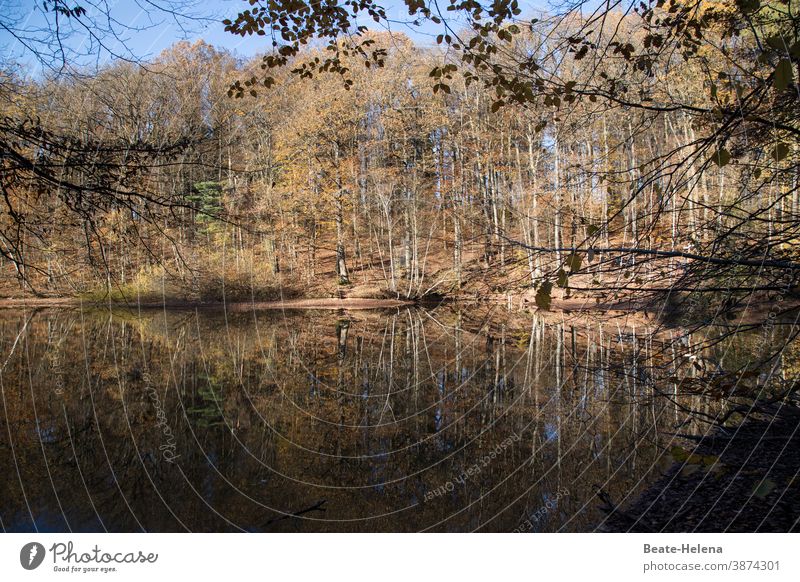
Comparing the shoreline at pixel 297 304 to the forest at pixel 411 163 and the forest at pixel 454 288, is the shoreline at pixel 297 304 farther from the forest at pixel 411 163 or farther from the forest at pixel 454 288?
the forest at pixel 454 288

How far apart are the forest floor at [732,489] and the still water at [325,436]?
0.62 ft

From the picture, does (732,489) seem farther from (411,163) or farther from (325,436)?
(411,163)

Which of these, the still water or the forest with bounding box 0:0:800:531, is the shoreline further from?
the still water

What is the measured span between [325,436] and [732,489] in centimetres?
258

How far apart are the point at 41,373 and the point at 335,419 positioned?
3.48 m

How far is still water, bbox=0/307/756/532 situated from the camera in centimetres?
278

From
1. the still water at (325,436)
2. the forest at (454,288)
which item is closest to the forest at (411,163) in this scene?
the forest at (454,288)

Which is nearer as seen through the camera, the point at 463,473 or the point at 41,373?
the point at 463,473

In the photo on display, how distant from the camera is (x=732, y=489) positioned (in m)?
2.32

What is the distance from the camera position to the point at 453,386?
5.23 meters

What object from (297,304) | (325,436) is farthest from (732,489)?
(297,304)
